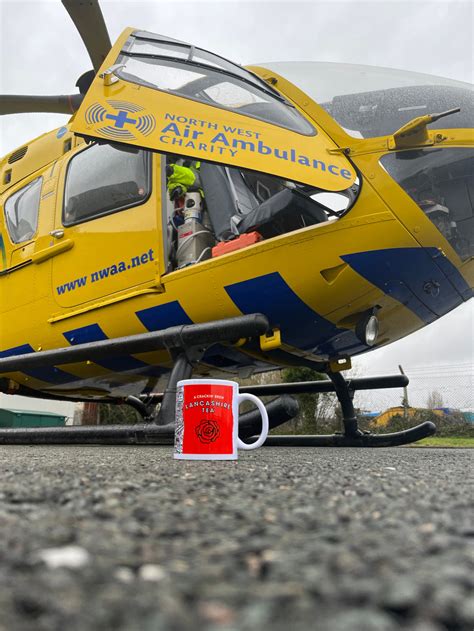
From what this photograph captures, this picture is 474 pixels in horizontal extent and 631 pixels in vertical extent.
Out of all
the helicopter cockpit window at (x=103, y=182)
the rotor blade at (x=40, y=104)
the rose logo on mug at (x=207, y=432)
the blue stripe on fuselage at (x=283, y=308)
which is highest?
the rotor blade at (x=40, y=104)

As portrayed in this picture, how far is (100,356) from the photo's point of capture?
100.0 inches

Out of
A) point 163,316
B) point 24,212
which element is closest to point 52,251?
point 24,212

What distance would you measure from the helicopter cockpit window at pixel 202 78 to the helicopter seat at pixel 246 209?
0.33 meters

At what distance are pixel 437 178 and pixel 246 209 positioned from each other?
Answer: 994 millimetres

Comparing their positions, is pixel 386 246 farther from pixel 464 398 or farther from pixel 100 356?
pixel 464 398

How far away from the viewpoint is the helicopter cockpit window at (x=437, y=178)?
2.02 metres

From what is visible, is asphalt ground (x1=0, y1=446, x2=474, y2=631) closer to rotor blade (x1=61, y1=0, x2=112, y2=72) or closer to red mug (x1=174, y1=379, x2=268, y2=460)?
red mug (x1=174, y1=379, x2=268, y2=460)

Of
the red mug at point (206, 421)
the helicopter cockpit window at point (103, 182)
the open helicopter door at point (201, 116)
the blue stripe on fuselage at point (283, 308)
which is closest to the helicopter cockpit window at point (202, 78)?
the open helicopter door at point (201, 116)

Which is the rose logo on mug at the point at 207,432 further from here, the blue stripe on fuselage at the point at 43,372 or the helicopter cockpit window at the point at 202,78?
the blue stripe on fuselage at the point at 43,372

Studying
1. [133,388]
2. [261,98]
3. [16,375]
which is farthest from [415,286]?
[16,375]

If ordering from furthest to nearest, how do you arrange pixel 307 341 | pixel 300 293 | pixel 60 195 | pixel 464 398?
pixel 464 398, pixel 60 195, pixel 307 341, pixel 300 293

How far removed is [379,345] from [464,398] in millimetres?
5654

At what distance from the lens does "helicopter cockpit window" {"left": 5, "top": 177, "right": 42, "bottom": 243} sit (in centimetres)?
323

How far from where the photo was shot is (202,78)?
2.27 meters
